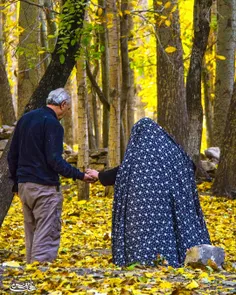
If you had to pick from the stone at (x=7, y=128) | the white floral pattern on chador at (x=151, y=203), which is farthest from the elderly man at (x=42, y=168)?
the stone at (x=7, y=128)

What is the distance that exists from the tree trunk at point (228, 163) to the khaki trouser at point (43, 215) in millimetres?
8243

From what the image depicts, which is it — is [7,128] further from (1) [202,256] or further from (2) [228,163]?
(1) [202,256]

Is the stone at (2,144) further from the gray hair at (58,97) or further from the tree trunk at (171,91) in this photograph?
the gray hair at (58,97)

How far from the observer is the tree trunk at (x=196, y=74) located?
13.5 m

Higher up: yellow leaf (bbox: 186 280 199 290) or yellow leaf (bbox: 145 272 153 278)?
yellow leaf (bbox: 186 280 199 290)

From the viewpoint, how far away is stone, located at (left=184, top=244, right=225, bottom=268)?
7273 millimetres

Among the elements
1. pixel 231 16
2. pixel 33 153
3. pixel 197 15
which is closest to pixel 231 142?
pixel 197 15

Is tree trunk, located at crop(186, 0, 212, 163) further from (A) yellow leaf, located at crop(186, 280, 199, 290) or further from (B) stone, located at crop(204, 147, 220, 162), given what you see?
(A) yellow leaf, located at crop(186, 280, 199, 290)

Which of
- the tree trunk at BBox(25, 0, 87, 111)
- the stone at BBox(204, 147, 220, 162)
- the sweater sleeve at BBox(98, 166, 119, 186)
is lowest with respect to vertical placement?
the stone at BBox(204, 147, 220, 162)

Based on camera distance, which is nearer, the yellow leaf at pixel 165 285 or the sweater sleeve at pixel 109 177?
the yellow leaf at pixel 165 285

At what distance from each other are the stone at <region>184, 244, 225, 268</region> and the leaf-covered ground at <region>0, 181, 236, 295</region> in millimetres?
117

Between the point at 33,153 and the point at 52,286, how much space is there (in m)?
1.89

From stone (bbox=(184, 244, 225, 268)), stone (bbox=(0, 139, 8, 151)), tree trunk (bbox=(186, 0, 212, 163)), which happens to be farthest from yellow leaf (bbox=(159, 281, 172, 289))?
stone (bbox=(0, 139, 8, 151))

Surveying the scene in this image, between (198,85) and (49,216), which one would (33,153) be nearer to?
(49,216)
